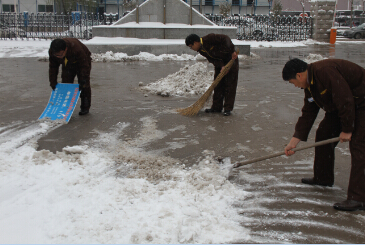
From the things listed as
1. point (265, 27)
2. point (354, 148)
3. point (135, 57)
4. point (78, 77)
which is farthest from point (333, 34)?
point (354, 148)

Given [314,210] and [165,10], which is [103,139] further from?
[165,10]

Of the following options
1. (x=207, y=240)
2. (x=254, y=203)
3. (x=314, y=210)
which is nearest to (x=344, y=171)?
(x=314, y=210)

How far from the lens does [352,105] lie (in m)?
2.65

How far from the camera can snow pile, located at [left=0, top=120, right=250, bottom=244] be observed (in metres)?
2.55

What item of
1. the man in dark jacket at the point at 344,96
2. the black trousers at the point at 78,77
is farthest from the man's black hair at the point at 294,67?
the black trousers at the point at 78,77

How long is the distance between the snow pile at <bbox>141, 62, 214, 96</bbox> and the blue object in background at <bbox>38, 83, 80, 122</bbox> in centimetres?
229

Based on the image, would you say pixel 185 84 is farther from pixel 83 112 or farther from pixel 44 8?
pixel 44 8

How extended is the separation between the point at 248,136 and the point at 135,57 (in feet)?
32.5

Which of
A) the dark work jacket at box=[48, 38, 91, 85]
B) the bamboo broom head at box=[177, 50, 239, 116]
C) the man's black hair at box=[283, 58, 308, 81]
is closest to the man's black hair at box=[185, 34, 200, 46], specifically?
the bamboo broom head at box=[177, 50, 239, 116]

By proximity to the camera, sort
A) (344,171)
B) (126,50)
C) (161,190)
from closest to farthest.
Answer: (161,190)
(344,171)
(126,50)

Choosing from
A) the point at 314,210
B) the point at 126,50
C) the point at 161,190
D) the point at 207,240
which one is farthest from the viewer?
the point at 126,50

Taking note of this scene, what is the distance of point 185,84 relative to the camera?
25.3 ft

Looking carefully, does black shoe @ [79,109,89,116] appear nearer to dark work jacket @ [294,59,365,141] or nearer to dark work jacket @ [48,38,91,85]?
dark work jacket @ [48,38,91,85]

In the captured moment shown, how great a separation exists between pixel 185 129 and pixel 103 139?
49.2 inches
